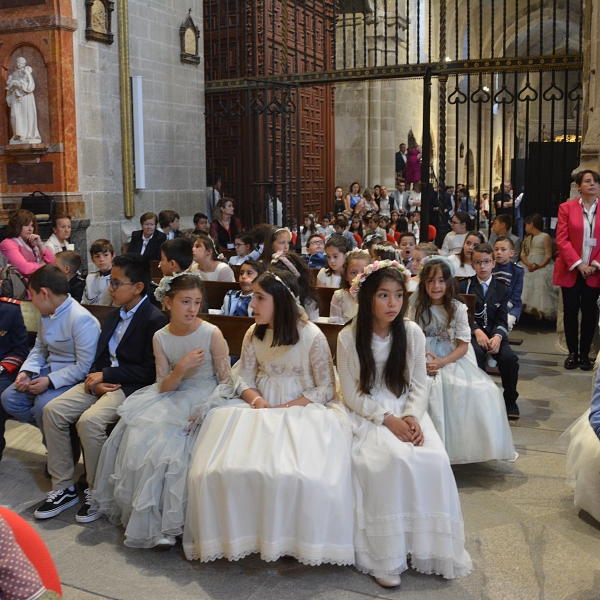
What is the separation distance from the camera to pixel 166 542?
11.6 ft

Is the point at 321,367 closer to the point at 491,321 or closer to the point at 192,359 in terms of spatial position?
the point at 192,359

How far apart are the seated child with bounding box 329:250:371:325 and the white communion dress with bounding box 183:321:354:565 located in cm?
177

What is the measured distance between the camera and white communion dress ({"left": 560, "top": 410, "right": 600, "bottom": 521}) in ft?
12.2

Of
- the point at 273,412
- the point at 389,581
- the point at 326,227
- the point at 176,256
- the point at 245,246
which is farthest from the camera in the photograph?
the point at 326,227

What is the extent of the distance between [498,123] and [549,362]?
22.0 m

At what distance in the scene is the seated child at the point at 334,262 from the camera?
248 inches

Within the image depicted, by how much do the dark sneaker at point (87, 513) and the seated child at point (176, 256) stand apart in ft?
5.77

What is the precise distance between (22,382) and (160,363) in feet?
3.00

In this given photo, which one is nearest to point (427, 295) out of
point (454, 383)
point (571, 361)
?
point (454, 383)

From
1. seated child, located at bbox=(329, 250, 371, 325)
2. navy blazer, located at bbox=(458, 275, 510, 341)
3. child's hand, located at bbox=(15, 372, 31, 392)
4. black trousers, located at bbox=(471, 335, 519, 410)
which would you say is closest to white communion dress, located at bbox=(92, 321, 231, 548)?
child's hand, located at bbox=(15, 372, 31, 392)

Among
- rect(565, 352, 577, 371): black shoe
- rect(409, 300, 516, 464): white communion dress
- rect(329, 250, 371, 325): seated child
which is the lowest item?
rect(565, 352, 577, 371): black shoe

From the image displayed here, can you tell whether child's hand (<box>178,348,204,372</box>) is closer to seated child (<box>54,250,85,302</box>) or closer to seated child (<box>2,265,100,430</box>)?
seated child (<box>2,265,100,430</box>)

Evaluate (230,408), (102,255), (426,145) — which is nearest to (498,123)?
(426,145)

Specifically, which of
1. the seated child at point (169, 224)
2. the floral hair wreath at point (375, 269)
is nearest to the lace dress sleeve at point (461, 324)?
the floral hair wreath at point (375, 269)
